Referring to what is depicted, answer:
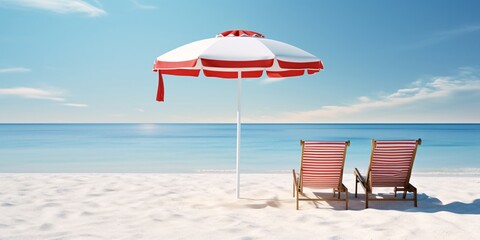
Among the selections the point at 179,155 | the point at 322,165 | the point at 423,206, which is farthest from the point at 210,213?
the point at 179,155

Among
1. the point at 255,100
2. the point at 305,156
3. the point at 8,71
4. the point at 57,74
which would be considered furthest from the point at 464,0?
the point at 8,71

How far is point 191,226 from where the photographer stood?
3.69m

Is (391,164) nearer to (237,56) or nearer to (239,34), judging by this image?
(237,56)

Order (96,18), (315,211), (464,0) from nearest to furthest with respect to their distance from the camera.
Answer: (315,211) < (464,0) < (96,18)

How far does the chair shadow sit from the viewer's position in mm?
4414

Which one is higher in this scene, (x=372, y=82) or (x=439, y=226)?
(x=372, y=82)

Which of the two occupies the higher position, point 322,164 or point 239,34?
point 239,34

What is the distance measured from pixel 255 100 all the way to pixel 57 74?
962 inches

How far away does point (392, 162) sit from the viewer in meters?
4.55

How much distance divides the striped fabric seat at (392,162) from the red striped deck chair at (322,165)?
397 millimetres

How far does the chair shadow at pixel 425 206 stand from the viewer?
4414mm

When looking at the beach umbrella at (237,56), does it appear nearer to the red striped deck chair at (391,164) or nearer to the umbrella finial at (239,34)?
the umbrella finial at (239,34)

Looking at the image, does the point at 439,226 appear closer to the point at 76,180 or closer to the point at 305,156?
the point at 305,156

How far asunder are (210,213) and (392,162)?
2209mm
